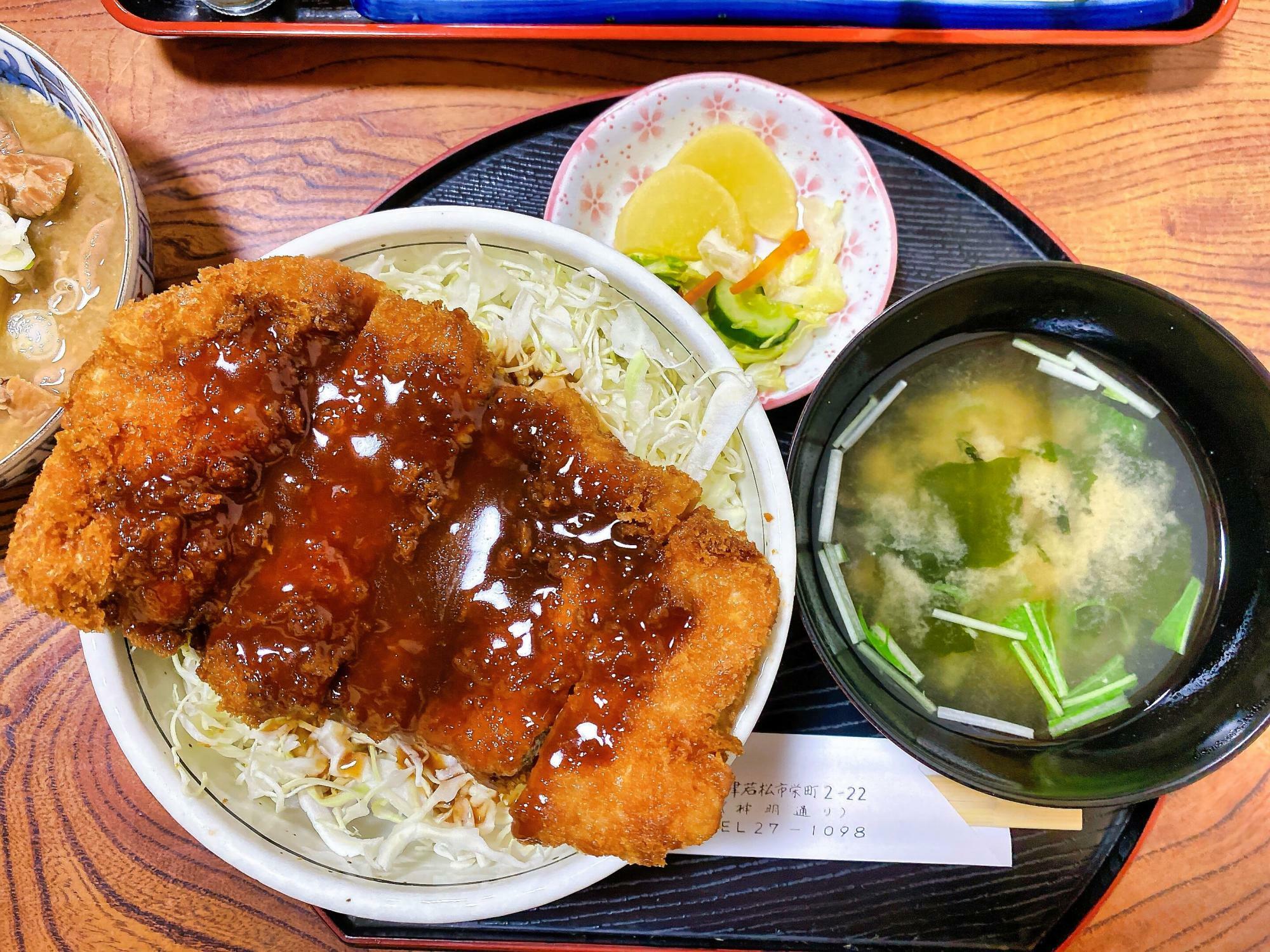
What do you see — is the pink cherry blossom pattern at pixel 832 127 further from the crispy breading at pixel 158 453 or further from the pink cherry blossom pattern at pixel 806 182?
the crispy breading at pixel 158 453

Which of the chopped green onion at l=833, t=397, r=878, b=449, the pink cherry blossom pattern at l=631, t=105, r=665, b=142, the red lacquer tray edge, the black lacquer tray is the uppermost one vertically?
the red lacquer tray edge

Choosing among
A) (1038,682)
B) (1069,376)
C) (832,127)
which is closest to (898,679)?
(1038,682)

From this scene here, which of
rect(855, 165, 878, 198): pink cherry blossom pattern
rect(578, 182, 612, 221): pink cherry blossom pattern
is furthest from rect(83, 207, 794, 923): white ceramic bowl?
rect(855, 165, 878, 198): pink cherry blossom pattern

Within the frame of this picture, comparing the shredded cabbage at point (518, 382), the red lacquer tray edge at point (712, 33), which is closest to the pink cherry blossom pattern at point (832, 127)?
the red lacquer tray edge at point (712, 33)

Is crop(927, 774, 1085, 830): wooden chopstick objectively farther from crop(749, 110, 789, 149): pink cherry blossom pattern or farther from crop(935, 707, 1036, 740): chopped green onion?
crop(749, 110, 789, 149): pink cherry blossom pattern

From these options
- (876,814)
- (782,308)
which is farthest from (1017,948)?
(782,308)
